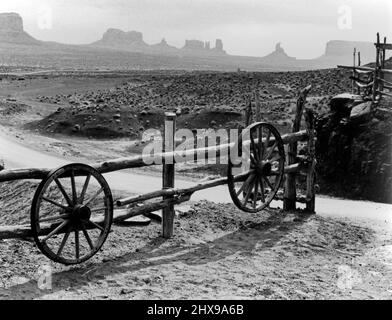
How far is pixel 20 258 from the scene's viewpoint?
7023 millimetres

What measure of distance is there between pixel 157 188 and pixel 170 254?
265 inches

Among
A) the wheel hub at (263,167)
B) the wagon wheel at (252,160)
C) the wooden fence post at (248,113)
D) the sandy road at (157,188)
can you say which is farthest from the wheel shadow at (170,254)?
the wooden fence post at (248,113)

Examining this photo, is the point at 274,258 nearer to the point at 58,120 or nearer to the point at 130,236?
the point at 130,236

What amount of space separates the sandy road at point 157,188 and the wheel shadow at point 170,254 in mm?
1848

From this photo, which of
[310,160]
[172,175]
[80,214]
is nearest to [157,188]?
[310,160]

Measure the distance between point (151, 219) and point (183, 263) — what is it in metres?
1.67

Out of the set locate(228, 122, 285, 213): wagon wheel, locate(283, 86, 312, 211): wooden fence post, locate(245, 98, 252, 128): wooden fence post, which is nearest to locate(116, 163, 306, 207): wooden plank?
locate(228, 122, 285, 213): wagon wheel

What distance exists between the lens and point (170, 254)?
776 cm

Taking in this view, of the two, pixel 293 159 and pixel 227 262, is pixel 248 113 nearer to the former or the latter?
pixel 293 159

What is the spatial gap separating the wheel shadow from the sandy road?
1848 mm

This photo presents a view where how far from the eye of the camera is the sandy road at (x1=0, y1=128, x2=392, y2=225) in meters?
12.1

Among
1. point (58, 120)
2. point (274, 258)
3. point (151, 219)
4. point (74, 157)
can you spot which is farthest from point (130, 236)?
point (58, 120)

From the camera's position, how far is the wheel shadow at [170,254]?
6375mm

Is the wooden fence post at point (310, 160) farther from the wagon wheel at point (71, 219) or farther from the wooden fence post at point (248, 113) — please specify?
the wagon wheel at point (71, 219)
